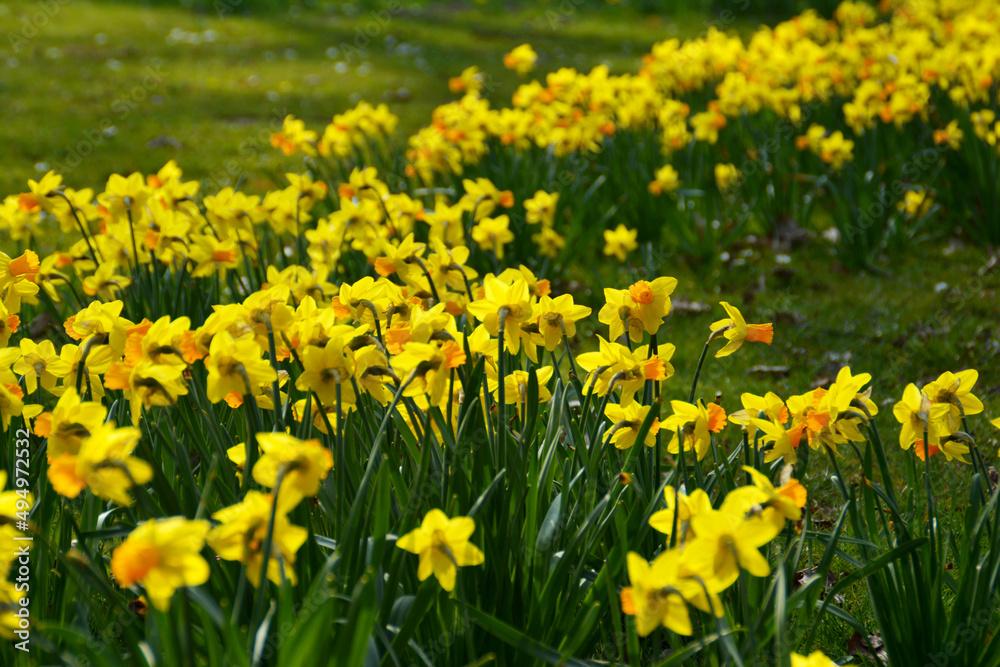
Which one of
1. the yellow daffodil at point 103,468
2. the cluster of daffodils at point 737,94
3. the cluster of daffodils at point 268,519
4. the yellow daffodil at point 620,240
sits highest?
the cluster of daffodils at point 737,94

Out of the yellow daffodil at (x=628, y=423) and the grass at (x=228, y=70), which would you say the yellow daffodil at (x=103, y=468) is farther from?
the grass at (x=228, y=70)

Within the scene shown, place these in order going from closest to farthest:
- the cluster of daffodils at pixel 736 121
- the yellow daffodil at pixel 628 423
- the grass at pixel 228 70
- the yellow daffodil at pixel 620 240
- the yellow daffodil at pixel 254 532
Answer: the yellow daffodil at pixel 254 532 < the yellow daffodil at pixel 628 423 < the yellow daffodil at pixel 620 240 < the cluster of daffodils at pixel 736 121 < the grass at pixel 228 70

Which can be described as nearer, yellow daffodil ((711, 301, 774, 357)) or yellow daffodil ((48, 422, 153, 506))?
yellow daffodil ((48, 422, 153, 506))

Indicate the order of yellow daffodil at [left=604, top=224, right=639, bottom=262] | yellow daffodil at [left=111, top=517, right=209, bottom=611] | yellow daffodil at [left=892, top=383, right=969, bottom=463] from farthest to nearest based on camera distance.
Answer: yellow daffodil at [left=604, top=224, right=639, bottom=262] < yellow daffodil at [left=892, top=383, right=969, bottom=463] < yellow daffodil at [left=111, top=517, right=209, bottom=611]

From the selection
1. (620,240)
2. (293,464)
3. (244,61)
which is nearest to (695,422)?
(293,464)

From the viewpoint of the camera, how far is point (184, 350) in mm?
1401

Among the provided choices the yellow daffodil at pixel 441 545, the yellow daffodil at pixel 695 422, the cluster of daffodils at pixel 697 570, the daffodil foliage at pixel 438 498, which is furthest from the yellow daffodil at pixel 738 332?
the yellow daffodil at pixel 441 545

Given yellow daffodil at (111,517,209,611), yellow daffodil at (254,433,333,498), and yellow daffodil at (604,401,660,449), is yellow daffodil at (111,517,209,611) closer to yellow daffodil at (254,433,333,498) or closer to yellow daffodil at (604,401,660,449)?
yellow daffodil at (254,433,333,498)

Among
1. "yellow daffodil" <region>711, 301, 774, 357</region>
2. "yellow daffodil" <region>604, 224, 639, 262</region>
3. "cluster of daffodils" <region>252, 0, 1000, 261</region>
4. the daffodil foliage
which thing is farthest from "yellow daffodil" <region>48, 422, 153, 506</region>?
"yellow daffodil" <region>604, 224, 639, 262</region>

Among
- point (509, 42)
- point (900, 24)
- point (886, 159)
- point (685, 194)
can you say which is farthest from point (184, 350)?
point (509, 42)

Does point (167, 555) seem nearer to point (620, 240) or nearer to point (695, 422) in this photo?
point (695, 422)

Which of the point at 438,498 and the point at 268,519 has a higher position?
the point at 268,519

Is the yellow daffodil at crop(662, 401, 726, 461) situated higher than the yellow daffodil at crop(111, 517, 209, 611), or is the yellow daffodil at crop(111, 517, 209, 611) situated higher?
the yellow daffodil at crop(111, 517, 209, 611)

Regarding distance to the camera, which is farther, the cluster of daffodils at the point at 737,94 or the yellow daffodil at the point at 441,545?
the cluster of daffodils at the point at 737,94
